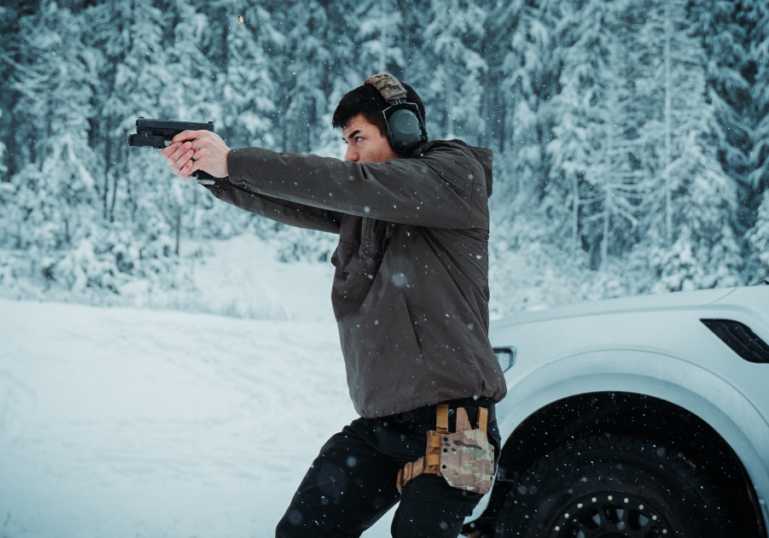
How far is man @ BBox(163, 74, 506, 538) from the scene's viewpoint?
1.44 meters

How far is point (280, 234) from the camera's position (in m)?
18.8

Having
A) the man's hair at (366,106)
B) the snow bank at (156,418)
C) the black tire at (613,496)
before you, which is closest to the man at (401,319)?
the man's hair at (366,106)

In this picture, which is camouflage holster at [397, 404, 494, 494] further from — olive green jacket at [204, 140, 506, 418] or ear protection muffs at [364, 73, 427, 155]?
ear protection muffs at [364, 73, 427, 155]

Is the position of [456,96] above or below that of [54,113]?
above

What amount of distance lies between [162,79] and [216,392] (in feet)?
42.4

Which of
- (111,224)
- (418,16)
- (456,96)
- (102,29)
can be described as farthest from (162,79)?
(456,96)

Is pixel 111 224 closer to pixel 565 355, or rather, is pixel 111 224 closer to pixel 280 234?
pixel 280 234

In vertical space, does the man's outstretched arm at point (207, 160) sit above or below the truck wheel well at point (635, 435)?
above

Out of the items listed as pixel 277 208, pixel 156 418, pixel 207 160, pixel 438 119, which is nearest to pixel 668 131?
pixel 438 119

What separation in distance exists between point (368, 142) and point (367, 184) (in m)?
0.43

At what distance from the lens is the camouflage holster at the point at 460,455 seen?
1451mm

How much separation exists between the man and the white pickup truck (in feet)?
1.75

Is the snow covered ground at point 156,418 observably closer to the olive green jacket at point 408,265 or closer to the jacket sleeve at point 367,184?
the olive green jacket at point 408,265

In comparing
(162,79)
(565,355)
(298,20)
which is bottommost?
(565,355)
